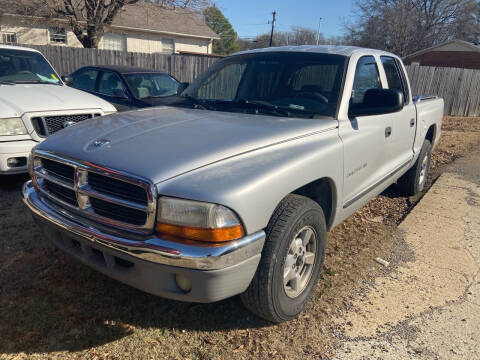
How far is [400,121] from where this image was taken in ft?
13.1

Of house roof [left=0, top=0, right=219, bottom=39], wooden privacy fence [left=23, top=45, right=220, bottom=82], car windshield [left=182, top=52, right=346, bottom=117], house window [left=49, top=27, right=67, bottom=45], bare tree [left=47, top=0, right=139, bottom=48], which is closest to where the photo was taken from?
car windshield [left=182, top=52, right=346, bottom=117]

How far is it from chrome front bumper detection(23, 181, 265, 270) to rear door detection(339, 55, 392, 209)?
1.29 meters

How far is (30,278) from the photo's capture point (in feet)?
9.78

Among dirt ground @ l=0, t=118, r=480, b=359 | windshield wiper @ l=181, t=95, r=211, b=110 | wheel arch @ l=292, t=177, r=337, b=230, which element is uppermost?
windshield wiper @ l=181, t=95, r=211, b=110

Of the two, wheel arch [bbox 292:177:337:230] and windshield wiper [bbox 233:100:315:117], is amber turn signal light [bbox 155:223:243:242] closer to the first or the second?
wheel arch [bbox 292:177:337:230]

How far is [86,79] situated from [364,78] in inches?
254

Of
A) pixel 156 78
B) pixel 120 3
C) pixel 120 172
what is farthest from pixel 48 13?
pixel 120 172

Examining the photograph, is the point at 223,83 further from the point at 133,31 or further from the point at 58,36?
the point at 133,31

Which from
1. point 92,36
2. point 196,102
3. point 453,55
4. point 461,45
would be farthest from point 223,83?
point 453,55

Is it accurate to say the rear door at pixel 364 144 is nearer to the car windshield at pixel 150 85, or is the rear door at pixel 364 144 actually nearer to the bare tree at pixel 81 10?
the car windshield at pixel 150 85

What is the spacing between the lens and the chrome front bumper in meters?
1.92

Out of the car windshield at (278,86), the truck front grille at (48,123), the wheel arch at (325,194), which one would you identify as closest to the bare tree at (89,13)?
the truck front grille at (48,123)

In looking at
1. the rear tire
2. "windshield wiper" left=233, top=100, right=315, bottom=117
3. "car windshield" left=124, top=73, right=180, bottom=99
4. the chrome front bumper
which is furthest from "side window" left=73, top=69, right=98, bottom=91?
the chrome front bumper

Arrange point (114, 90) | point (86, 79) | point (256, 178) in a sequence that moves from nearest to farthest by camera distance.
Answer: point (256, 178), point (114, 90), point (86, 79)
